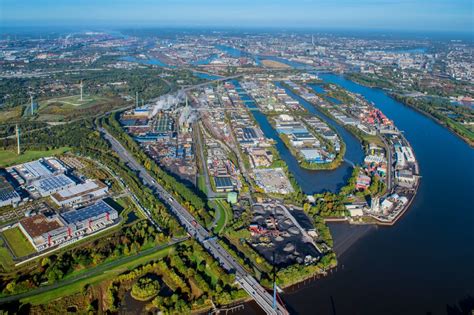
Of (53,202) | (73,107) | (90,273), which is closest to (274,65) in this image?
(73,107)

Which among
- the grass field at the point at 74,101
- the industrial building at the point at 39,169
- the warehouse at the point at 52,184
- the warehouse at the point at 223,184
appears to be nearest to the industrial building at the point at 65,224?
the warehouse at the point at 52,184

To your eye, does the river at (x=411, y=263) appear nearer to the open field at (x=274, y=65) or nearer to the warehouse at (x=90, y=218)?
the warehouse at (x=90, y=218)

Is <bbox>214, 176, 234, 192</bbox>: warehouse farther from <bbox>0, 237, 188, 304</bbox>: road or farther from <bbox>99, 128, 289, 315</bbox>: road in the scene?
<bbox>0, 237, 188, 304</bbox>: road

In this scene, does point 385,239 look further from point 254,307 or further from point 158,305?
point 158,305

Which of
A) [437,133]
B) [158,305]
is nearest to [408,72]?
[437,133]

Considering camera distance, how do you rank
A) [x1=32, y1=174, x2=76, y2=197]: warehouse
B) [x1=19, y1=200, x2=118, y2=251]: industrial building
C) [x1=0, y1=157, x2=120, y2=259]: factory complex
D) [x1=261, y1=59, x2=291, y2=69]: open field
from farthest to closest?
[x1=261, y1=59, x2=291, y2=69]: open field, [x1=32, y1=174, x2=76, y2=197]: warehouse, [x1=0, y1=157, x2=120, y2=259]: factory complex, [x1=19, y1=200, x2=118, y2=251]: industrial building

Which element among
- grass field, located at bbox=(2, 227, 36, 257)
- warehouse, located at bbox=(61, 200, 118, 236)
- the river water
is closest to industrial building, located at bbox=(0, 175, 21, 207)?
grass field, located at bbox=(2, 227, 36, 257)
